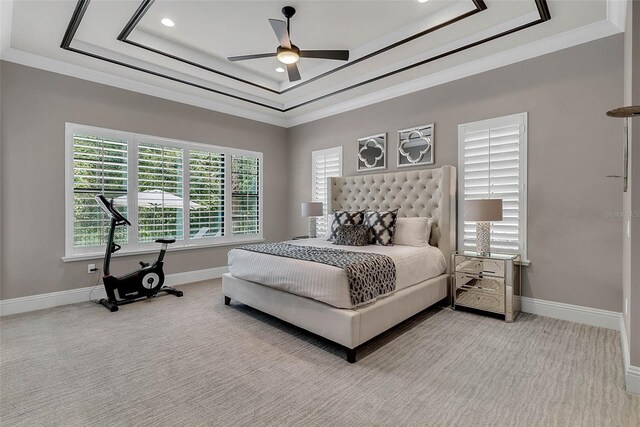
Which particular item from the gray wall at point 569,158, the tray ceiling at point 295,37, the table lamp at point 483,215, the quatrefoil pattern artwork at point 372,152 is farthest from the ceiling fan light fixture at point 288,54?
the table lamp at point 483,215

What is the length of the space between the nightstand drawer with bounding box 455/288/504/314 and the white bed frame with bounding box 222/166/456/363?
222 mm

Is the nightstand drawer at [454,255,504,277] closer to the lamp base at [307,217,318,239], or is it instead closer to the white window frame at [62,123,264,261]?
the lamp base at [307,217,318,239]

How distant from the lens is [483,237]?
147 inches

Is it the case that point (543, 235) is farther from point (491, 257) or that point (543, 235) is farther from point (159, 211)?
point (159, 211)

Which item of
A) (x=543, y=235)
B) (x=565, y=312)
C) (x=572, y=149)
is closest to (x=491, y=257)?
(x=543, y=235)

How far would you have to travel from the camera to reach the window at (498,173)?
12.1 ft

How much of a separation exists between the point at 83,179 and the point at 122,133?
83 centimetres

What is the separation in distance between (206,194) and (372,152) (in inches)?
117

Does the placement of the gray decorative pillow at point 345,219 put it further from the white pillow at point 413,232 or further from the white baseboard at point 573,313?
the white baseboard at point 573,313

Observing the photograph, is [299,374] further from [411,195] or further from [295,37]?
[295,37]

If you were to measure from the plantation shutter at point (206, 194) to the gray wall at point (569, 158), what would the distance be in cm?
409

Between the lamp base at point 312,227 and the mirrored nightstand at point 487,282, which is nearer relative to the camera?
the mirrored nightstand at point 487,282

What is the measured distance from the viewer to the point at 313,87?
5059 millimetres

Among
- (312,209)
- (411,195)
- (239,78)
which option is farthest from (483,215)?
(239,78)
